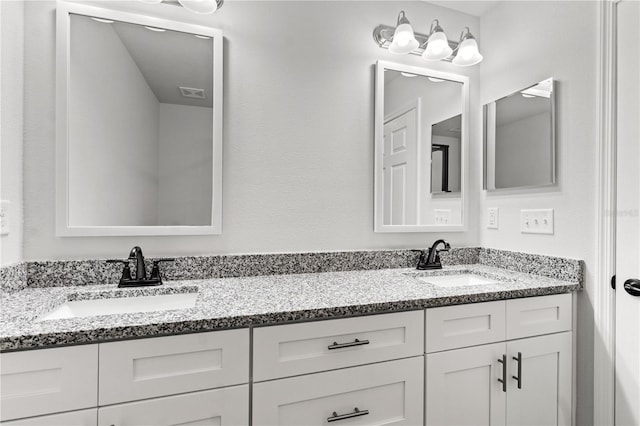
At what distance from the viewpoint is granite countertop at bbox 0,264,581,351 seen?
859 mm

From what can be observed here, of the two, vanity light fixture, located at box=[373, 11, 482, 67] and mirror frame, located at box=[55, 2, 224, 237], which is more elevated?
vanity light fixture, located at box=[373, 11, 482, 67]

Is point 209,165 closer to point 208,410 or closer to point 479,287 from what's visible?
point 208,410

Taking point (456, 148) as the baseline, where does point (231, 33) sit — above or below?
above

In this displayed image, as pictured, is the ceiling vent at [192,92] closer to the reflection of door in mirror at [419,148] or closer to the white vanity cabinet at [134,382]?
the reflection of door in mirror at [419,148]

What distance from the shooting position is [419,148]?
190 cm

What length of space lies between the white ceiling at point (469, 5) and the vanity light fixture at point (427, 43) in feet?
0.89

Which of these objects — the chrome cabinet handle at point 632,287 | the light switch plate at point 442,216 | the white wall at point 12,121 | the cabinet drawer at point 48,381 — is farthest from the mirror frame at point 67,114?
the chrome cabinet handle at point 632,287

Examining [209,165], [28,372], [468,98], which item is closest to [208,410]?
[28,372]

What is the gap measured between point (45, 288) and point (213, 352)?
82 cm

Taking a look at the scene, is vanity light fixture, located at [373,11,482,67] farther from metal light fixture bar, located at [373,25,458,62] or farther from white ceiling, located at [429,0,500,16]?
white ceiling, located at [429,0,500,16]

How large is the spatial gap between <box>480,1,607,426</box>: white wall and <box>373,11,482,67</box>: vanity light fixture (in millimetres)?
262

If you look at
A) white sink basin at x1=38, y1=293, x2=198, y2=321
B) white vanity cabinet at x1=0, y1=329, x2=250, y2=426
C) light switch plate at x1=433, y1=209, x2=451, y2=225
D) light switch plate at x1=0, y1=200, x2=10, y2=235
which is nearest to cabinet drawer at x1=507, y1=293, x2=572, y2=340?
light switch plate at x1=433, y1=209, x2=451, y2=225

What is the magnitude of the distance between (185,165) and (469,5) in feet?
Answer: 6.09

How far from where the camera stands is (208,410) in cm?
94
